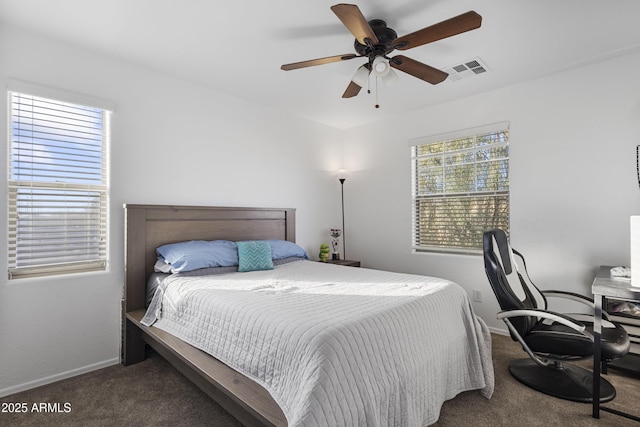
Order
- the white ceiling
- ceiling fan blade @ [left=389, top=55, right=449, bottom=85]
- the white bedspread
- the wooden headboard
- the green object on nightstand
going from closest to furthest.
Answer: the white bedspread, the white ceiling, ceiling fan blade @ [left=389, top=55, right=449, bottom=85], the wooden headboard, the green object on nightstand

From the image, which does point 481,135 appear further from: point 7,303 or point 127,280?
point 7,303

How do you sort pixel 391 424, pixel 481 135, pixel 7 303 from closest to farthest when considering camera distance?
1. pixel 391 424
2. pixel 7 303
3. pixel 481 135

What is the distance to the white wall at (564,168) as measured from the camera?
2592mm

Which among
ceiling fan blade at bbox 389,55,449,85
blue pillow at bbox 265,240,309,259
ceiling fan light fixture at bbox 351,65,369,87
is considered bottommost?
blue pillow at bbox 265,240,309,259

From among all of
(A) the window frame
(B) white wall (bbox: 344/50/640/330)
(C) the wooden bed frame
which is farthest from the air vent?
(A) the window frame

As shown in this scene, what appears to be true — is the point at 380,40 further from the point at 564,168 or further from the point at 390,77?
the point at 564,168

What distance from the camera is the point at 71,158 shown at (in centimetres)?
249

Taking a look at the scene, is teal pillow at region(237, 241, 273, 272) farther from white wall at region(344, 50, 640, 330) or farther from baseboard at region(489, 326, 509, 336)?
baseboard at region(489, 326, 509, 336)

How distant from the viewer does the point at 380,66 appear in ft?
6.64

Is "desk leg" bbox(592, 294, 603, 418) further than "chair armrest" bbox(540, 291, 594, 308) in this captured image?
No

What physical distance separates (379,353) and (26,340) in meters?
2.48

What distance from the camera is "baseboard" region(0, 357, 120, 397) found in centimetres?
218

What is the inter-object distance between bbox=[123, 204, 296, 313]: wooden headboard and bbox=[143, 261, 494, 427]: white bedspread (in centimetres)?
39

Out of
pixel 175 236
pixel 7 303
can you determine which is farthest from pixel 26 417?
pixel 175 236
